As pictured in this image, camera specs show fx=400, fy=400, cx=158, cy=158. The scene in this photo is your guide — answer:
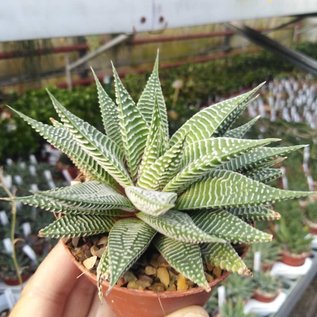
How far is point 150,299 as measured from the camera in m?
0.65

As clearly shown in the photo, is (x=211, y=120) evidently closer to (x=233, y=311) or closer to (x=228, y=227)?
(x=228, y=227)

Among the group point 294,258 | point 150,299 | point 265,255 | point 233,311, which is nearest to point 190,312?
point 150,299

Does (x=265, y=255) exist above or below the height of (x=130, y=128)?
below

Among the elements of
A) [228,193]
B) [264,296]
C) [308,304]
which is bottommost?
[308,304]

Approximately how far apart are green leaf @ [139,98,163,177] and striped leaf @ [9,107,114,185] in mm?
82

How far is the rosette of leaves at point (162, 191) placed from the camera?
1.88 feet

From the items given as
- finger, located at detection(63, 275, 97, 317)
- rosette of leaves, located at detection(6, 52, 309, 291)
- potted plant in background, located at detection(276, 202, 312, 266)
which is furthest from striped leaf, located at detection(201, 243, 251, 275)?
potted plant in background, located at detection(276, 202, 312, 266)

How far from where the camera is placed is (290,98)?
3.71 m

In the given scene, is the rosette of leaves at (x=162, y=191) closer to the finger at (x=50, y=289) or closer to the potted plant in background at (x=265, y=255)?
the finger at (x=50, y=289)

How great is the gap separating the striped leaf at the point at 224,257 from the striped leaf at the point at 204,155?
0.35 ft

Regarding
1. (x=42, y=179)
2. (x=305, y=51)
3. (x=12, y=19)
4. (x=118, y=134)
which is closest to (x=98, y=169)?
(x=118, y=134)

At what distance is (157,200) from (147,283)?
0.18 metres

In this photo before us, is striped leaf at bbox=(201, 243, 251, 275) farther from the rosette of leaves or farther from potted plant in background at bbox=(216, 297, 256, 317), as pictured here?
potted plant in background at bbox=(216, 297, 256, 317)

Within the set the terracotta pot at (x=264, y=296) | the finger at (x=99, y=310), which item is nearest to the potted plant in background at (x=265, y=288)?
the terracotta pot at (x=264, y=296)
